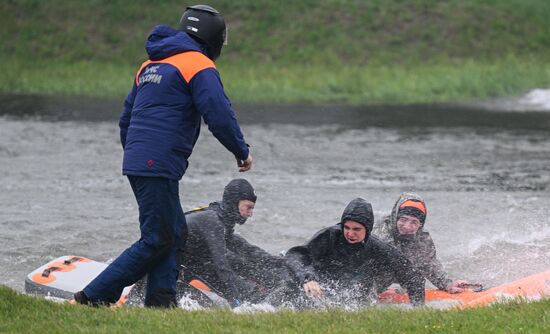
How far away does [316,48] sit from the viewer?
3231cm

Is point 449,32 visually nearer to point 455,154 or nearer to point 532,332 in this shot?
point 455,154

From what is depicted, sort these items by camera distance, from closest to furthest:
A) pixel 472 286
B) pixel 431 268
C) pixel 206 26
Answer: pixel 206 26 → pixel 472 286 → pixel 431 268

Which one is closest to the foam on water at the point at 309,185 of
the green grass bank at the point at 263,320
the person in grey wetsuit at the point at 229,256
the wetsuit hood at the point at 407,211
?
the wetsuit hood at the point at 407,211

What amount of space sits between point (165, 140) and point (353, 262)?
2629 millimetres

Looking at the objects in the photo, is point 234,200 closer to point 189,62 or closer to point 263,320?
point 189,62

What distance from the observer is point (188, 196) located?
1584 cm

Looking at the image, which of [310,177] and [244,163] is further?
[310,177]

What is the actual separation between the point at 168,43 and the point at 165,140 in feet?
2.38

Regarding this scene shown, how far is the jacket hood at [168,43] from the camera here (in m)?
7.51

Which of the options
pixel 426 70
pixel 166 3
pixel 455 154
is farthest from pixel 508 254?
pixel 166 3

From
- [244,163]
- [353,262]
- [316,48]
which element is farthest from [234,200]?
[316,48]

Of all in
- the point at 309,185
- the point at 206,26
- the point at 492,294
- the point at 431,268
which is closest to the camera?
the point at 206,26

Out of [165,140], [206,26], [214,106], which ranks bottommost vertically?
[165,140]

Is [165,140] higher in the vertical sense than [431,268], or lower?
higher
